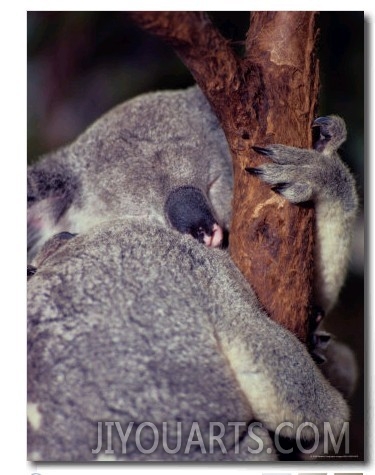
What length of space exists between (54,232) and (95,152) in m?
0.28

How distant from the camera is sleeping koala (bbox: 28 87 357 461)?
1.44m

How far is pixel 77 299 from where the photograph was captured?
148 cm

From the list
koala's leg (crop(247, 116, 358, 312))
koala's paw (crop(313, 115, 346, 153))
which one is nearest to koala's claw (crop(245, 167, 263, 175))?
koala's leg (crop(247, 116, 358, 312))

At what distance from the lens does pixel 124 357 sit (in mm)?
1442

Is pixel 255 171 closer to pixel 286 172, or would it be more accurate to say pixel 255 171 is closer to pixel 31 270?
pixel 286 172

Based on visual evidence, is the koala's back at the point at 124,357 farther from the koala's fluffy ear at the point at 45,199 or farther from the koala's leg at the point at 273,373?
the koala's fluffy ear at the point at 45,199

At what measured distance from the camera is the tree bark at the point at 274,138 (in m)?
1.61

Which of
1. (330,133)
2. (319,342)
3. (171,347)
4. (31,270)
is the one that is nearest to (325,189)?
(330,133)

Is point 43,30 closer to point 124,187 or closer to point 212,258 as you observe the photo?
point 124,187

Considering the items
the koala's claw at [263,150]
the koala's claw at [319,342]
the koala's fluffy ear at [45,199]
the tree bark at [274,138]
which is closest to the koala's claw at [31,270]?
the koala's fluffy ear at [45,199]

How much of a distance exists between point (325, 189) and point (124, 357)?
0.69 m

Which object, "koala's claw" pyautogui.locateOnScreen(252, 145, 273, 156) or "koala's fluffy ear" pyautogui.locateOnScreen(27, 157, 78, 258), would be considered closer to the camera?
"koala's claw" pyautogui.locateOnScreen(252, 145, 273, 156)

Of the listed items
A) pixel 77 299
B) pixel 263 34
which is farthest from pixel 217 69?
pixel 77 299

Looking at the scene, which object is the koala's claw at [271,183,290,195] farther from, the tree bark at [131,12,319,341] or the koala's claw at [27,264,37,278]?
the koala's claw at [27,264,37,278]
